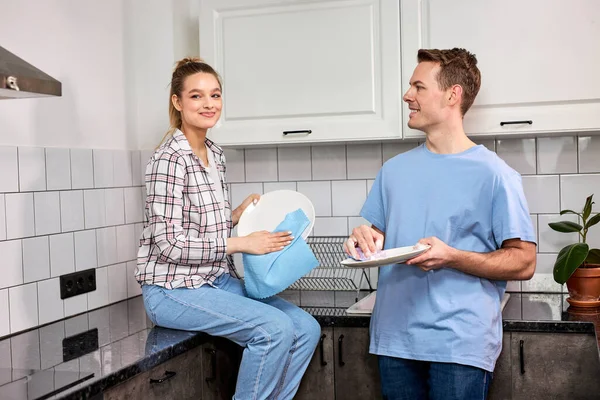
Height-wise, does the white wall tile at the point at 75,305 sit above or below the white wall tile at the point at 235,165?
below

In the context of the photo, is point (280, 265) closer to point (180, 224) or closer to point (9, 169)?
point (180, 224)

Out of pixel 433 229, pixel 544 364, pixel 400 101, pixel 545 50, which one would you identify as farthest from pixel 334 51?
pixel 544 364

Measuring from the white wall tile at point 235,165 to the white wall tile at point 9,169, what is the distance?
38.5 inches

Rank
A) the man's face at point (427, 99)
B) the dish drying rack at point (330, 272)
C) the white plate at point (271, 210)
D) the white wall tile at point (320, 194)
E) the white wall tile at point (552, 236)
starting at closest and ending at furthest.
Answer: the man's face at point (427, 99) < the white plate at point (271, 210) < the white wall tile at point (552, 236) < the dish drying rack at point (330, 272) < the white wall tile at point (320, 194)

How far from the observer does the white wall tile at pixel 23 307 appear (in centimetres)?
228

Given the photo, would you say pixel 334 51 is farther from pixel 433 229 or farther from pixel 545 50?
pixel 433 229

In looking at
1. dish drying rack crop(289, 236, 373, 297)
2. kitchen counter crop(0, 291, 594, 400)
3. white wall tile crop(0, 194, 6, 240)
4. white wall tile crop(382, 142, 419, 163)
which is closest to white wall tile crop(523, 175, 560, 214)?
kitchen counter crop(0, 291, 594, 400)

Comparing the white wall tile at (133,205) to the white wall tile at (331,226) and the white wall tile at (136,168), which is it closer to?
the white wall tile at (136,168)

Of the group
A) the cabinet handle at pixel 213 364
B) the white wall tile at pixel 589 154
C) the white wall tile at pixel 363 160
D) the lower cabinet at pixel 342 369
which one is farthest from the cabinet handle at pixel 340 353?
the white wall tile at pixel 589 154

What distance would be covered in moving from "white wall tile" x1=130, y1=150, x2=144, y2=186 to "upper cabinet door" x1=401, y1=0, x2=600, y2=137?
1.15 meters

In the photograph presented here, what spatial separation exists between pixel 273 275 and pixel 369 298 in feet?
1.82

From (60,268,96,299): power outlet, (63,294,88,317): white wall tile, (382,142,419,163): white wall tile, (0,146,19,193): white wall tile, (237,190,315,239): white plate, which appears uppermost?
(382,142,419,163): white wall tile

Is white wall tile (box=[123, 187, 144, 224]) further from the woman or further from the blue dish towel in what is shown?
the blue dish towel

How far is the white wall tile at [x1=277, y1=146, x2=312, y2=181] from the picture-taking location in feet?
9.91
